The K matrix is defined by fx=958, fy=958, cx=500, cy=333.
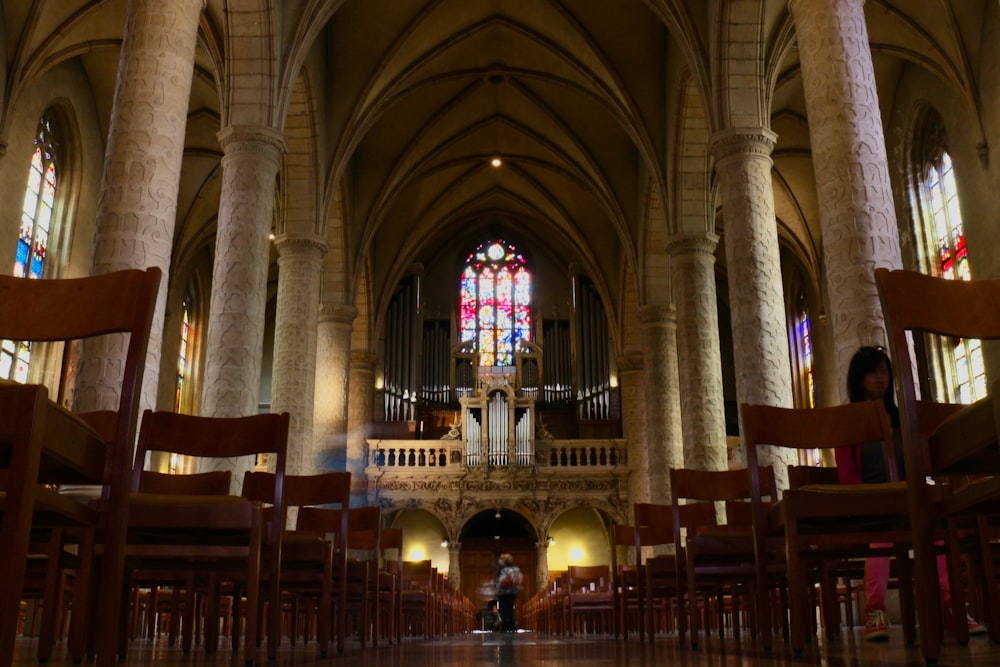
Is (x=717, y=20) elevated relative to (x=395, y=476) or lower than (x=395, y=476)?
elevated

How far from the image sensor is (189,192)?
21969mm

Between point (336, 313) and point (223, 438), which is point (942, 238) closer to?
point (336, 313)

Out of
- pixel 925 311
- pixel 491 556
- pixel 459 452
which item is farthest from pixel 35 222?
pixel 925 311

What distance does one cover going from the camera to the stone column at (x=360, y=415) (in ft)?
73.6

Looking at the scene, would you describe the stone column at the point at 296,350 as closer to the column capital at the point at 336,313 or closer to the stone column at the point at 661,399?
the column capital at the point at 336,313

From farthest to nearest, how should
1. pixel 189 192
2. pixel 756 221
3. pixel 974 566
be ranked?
pixel 189 192 < pixel 756 221 < pixel 974 566

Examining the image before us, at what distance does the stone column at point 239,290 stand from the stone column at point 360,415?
10.0 metres

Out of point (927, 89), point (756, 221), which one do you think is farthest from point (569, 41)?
point (756, 221)

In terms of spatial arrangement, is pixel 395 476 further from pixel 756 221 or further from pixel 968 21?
pixel 968 21

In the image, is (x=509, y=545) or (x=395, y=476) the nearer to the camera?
(x=395, y=476)

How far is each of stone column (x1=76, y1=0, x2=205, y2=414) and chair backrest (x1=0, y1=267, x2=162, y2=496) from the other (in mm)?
4309

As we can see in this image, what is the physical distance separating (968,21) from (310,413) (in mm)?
12468

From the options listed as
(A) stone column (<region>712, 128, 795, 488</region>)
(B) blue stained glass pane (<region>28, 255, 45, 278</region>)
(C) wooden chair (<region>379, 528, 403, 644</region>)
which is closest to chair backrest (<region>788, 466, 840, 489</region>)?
(C) wooden chair (<region>379, 528, 403, 644</region>)

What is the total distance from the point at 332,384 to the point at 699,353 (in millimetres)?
8190
